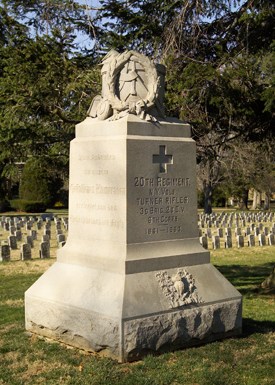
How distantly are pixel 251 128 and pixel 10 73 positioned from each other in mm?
4363

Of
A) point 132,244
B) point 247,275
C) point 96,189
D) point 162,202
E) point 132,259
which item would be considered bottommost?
point 247,275

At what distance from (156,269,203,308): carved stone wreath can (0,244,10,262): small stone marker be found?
1003 centimetres

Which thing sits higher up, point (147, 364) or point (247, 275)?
point (147, 364)

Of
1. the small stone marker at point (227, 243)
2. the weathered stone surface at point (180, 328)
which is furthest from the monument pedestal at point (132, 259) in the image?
the small stone marker at point (227, 243)

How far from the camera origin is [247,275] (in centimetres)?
1295

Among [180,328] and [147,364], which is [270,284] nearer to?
[180,328]

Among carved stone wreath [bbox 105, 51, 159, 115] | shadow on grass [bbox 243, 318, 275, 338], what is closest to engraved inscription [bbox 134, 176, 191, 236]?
carved stone wreath [bbox 105, 51, 159, 115]

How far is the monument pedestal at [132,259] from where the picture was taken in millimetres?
5461

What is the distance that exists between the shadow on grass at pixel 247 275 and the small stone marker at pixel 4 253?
589 centimetres

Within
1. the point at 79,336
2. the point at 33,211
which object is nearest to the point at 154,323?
the point at 79,336

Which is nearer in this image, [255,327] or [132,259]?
[132,259]

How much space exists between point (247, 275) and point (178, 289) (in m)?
7.55

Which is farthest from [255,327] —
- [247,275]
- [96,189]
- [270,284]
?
[247,275]

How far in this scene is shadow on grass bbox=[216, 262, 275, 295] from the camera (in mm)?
10814
